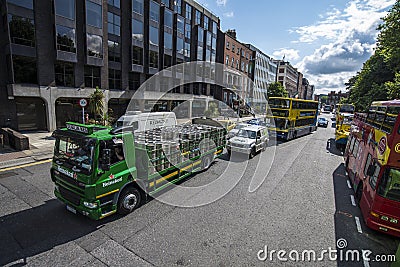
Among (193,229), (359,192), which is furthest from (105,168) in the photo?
(359,192)

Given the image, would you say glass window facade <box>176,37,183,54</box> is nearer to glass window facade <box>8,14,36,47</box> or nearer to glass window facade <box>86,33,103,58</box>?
glass window facade <box>86,33,103,58</box>

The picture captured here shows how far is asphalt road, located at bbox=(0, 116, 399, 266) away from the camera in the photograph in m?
4.80

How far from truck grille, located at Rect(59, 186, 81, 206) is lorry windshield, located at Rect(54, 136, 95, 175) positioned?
0.73 m

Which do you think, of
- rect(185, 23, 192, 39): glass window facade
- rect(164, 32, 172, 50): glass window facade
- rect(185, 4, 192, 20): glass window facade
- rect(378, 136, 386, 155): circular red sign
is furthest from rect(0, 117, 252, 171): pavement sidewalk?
rect(185, 4, 192, 20): glass window facade

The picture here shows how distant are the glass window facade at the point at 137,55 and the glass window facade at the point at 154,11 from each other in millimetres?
4468

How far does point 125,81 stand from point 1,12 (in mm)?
11062

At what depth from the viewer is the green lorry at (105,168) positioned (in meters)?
5.39

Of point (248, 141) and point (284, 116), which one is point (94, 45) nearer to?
point (248, 141)

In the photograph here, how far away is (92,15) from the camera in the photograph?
781 inches

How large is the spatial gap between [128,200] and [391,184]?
713 cm

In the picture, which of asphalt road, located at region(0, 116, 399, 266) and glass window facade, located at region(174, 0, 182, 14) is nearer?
asphalt road, located at region(0, 116, 399, 266)

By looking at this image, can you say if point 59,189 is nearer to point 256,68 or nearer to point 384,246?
point 384,246

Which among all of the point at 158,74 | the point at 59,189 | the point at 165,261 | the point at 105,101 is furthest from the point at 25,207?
the point at 158,74

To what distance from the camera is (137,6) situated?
963 inches
